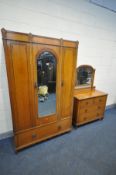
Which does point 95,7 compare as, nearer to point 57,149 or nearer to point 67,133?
point 67,133

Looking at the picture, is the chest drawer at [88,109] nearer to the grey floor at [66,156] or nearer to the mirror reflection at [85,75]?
the grey floor at [66,156]

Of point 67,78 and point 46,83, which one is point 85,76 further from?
point 46,83

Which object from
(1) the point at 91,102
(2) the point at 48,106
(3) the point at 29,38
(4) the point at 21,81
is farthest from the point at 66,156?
(3) the point at 29,38

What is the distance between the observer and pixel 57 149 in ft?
6.02

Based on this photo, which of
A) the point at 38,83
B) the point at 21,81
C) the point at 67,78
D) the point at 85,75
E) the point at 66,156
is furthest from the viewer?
the point at 85,75

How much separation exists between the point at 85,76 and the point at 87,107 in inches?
29.8

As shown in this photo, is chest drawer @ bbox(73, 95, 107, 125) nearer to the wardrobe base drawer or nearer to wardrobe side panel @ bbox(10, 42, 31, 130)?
the wardrobe base drawer

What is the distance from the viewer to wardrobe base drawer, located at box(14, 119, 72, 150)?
1699 mm

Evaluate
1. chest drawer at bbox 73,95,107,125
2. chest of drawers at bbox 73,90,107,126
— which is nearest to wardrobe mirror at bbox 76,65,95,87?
chest of drawers at bbox 73,90,107,126

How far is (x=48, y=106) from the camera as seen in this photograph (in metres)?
1.83

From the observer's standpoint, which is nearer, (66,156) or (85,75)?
(66,156)

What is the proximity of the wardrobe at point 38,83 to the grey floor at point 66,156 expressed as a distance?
18 centimetres

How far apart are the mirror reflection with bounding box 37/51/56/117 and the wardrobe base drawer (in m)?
0.29

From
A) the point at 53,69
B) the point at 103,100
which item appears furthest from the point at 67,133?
the point at 53,69
